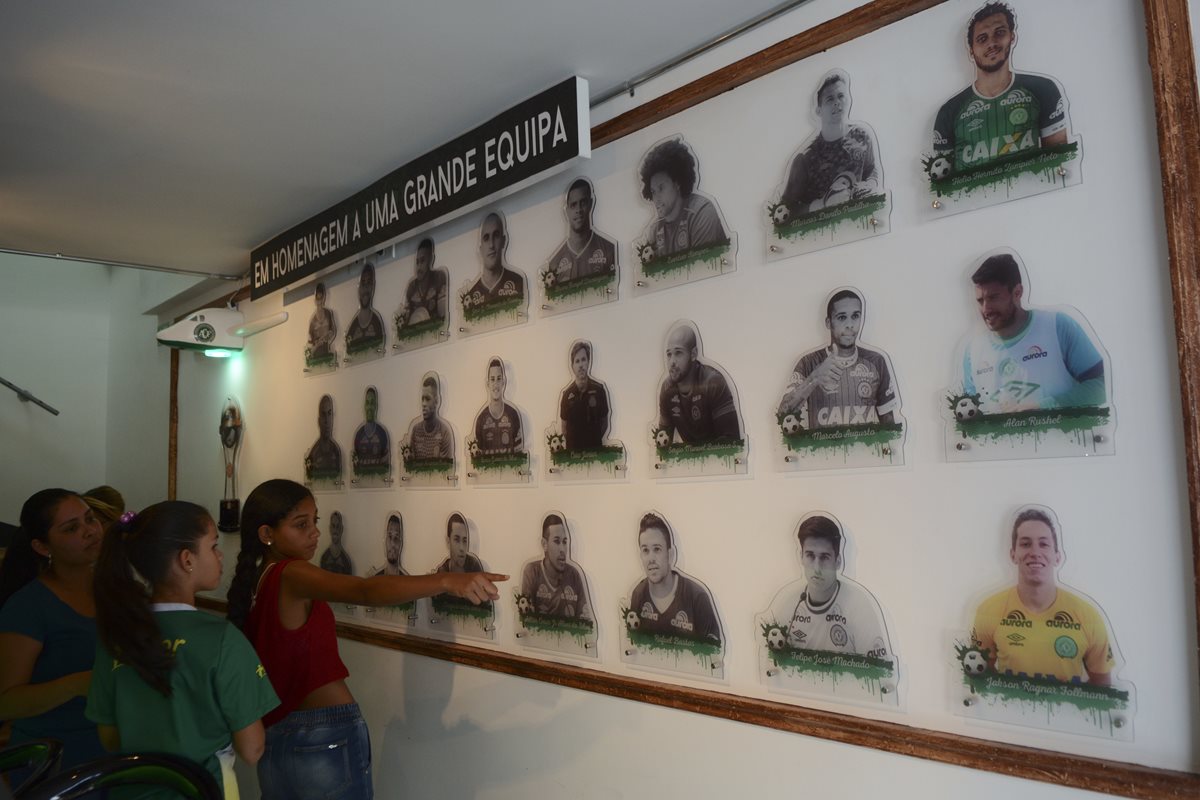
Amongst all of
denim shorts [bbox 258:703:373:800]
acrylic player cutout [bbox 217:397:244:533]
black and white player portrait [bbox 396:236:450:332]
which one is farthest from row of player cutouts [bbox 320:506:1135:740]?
acrylic player cutout [bbox 217:397:244:533]

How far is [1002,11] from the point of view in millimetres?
1781

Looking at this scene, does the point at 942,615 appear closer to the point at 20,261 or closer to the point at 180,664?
the point at 180,664

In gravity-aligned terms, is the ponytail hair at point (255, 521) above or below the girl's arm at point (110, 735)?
above

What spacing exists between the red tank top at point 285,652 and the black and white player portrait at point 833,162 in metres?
1.82

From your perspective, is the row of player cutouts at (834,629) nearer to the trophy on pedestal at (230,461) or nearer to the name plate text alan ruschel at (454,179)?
the name plate text alan ruschel at (454,179)

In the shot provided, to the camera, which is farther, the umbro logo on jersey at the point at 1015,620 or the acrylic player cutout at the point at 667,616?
the acrylic player cutout at the point at 667,616

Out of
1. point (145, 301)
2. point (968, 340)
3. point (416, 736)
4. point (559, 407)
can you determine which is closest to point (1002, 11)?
point (968, 340)

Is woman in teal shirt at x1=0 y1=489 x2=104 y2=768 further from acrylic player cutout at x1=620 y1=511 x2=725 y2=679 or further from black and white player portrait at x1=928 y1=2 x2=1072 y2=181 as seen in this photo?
black and white player portrait at x1=928 y1=2 x2=1072 y2=181

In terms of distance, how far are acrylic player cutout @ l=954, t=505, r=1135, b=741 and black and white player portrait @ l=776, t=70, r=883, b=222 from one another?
32.0 inches

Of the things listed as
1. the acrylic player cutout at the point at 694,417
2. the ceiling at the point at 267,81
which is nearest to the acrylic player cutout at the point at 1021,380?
the acrylic player cutout at the point at 694,417

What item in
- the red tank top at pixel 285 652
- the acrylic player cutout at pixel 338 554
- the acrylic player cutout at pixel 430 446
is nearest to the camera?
the red tank top at pixel 285 652

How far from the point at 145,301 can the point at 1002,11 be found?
5.83m

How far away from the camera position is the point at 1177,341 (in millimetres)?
1505

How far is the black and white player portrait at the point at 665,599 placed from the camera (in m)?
2.29
